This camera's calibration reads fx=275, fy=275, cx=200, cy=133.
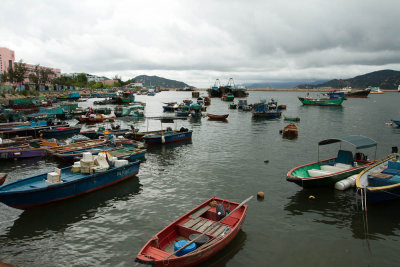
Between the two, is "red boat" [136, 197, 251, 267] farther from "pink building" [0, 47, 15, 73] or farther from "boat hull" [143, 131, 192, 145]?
"pink building" [0, 47, 15, 73]

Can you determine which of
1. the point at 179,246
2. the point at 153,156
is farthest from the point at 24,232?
the point at 153,156

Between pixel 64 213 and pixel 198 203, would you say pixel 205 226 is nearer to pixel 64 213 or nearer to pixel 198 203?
pixel 198 203

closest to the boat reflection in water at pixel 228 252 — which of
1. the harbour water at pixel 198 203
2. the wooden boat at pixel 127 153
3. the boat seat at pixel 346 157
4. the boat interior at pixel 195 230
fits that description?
the harbour water at pixel 198 203

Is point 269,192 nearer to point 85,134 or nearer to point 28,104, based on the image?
point 85,134

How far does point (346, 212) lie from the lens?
16.2 metres

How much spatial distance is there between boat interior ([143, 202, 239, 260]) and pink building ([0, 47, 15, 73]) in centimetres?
13899

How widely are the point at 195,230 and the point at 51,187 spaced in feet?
30.6

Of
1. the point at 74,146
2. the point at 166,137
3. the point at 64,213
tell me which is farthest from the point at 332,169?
the point at 74,146

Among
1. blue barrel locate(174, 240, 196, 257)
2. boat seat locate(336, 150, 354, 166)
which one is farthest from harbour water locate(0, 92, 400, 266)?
boat seat locate(336, 150, 354, 166)

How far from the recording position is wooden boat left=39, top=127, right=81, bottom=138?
3766cm

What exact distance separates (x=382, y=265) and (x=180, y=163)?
17873 mm

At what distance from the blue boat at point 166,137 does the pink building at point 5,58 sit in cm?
11912

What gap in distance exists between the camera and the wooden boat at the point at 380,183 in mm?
15633

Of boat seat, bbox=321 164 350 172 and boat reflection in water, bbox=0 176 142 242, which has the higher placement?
boat seat, bbox=321 164 350 172
